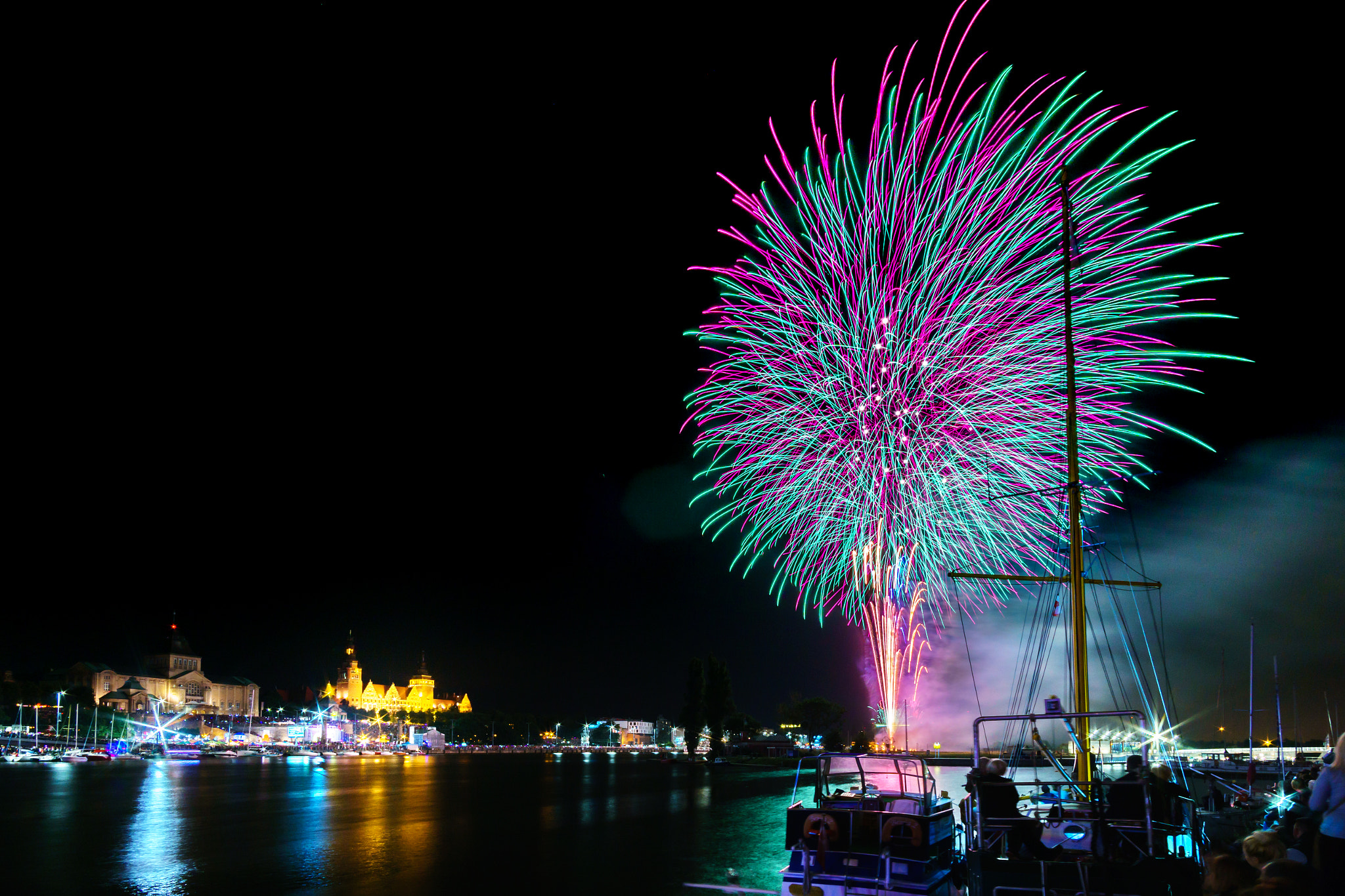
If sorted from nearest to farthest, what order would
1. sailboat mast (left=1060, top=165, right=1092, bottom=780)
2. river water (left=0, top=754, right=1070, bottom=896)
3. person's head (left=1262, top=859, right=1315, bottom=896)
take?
person's head (left=1262, top=859, right=1315, bottom=896) < sailboat mast (left=1060, top=165, right=1092, bottom=780) < river water (left=0, top=754, right=1070, bottom=896)

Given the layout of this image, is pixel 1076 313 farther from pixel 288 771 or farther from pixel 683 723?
pixel 683 723

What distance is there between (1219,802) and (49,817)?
42891 millimetres

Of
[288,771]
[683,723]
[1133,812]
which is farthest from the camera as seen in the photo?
[683,723]

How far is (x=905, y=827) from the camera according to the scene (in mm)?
13203

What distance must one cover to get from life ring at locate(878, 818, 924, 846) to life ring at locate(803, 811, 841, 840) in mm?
621

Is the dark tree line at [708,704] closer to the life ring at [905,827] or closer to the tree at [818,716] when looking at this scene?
the tree at [818,716]

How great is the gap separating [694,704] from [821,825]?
406 ft

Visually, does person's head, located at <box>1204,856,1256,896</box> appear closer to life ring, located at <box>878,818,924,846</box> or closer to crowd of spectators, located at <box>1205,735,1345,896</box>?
crowd of spectators, located at <box>1205,735,1345,896</box>

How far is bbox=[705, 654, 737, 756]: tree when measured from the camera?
12950 centimetres

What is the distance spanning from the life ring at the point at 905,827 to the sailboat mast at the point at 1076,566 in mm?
2305

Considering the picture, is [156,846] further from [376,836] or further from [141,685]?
[141,685]

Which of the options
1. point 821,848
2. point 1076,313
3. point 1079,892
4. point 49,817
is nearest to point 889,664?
point 1076,313

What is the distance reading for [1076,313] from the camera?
18875mm

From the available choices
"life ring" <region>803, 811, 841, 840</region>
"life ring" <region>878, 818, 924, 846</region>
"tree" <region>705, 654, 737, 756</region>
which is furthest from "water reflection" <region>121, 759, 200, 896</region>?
"tree" <region>705, 654, 737, 756</region>
